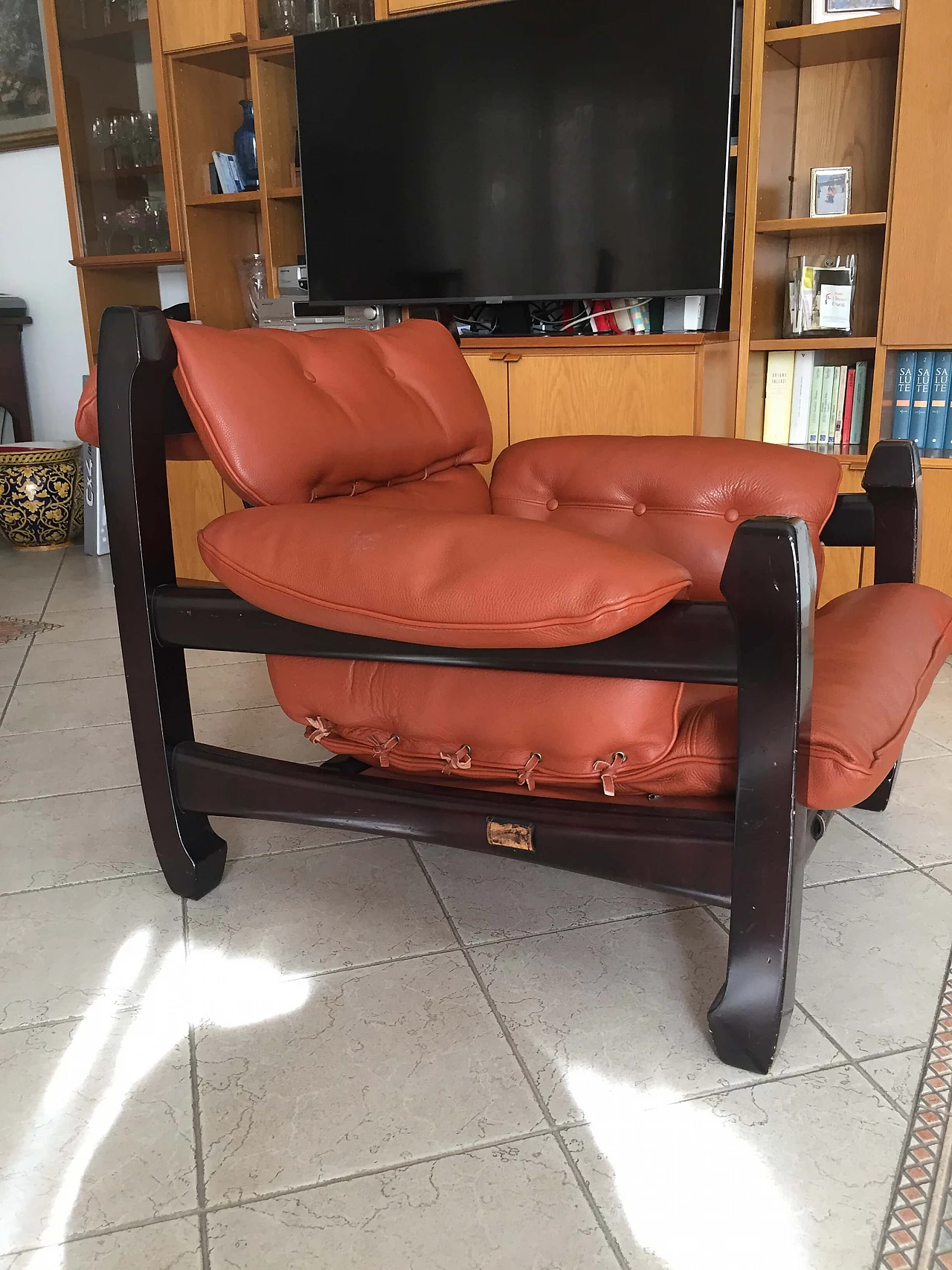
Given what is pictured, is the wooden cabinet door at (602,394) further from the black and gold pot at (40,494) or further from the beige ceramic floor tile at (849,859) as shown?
the black and gold pot at (40,494)

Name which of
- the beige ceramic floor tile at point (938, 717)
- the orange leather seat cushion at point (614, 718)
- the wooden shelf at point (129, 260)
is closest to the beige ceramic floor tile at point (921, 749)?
the beige ceramic floor tile at point (938, 717)

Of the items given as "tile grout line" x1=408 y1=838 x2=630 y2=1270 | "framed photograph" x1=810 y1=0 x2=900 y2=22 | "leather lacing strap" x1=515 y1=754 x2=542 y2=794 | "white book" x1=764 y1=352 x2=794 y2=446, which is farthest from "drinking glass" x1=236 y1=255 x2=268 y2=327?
"leather lacing strap" x1=515 y1=754 x2=542 y2=794

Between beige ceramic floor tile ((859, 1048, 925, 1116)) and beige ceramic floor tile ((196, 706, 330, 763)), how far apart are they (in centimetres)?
117

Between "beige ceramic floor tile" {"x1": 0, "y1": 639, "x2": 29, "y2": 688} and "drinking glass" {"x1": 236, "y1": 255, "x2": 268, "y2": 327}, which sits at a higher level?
"drinking glass" {"x1": 236, "y1": 255, "x2": 268, "y2": 327}

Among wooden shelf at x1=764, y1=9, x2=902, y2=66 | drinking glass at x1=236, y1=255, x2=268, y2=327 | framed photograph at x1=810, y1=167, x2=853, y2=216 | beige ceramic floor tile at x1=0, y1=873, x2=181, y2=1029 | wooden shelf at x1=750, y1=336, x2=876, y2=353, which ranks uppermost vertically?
wooden shelf at x1=764, y1=9, x2=902, y2=66

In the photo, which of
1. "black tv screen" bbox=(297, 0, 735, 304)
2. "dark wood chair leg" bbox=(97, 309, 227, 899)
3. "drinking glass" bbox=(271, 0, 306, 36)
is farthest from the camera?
"drinking glass" bbox=(271, 0, 306, 36)

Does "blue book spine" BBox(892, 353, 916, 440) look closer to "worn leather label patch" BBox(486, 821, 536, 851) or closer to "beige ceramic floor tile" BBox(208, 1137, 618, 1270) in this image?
"worn leather label patch" BBox(486, 821, 536, 851)

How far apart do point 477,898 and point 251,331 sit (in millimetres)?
828

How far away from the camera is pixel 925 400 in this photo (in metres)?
2.82

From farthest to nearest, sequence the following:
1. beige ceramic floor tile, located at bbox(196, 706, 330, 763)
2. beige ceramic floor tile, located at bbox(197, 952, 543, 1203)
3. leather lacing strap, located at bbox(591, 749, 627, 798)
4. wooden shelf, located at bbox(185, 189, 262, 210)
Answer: wooden shelf, located at bbox(185, 189, 262, 210), beige ceramic floor tile, located at bbox(196, 706, 330, 763), leather lacing strap, located at bbox(591, 749, 627, 798), beige ceramic floor tile, located at bbox(197, 952, 543, 1203)

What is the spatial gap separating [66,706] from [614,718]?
5.40 ft

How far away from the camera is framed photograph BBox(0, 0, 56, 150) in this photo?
4074 mm

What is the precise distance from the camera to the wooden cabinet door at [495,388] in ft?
9.21

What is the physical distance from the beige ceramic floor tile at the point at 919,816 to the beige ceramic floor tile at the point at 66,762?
4.32ft
